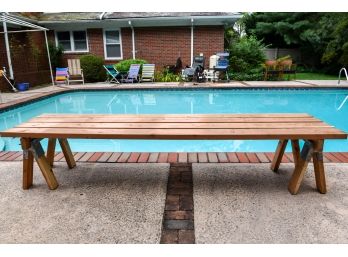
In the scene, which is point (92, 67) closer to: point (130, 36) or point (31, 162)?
point (130, 36)

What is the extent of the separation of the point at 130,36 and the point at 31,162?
11304mm

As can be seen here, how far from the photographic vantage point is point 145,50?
12.8 metres

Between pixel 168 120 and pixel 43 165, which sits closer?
pixel 43 165

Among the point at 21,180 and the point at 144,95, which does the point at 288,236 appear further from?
the point at 144,95

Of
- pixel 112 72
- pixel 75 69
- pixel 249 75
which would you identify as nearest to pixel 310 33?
pixel 249 75

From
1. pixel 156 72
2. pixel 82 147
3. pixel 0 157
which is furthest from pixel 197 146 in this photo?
pixel 156 72

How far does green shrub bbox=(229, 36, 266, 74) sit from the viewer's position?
12055 millimetres

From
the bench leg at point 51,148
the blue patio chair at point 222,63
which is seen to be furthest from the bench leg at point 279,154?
the blue patio chair at point 222,63

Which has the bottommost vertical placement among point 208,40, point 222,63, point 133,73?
point 133,73

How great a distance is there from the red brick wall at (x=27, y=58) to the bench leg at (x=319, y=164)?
391 inches

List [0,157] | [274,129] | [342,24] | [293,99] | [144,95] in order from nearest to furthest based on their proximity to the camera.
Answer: [274,129]
[0,157]
[293,99]
[144,95]
[342,24]

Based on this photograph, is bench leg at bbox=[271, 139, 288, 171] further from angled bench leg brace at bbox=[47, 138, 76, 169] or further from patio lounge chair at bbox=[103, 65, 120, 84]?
patio lounge chair at bbox=[103, 65, 120, 84]

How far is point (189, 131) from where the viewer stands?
6.86ft

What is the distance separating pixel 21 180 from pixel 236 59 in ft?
36.2
